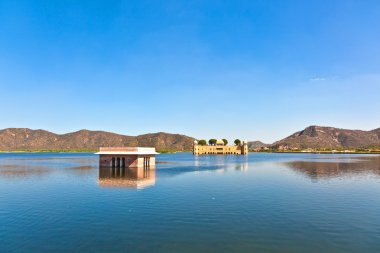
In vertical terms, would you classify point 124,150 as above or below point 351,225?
above

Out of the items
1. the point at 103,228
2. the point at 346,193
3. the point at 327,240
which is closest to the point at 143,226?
the point at 103,228

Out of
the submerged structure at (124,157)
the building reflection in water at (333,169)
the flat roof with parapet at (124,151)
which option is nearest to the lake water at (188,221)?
the building reflection in water at (333,169)

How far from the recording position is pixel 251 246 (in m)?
24.7

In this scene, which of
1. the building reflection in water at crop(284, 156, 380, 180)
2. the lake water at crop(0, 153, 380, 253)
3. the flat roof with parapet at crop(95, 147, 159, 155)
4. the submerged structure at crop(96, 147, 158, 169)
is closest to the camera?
the lake water at crop(0, 153, 380, 253)

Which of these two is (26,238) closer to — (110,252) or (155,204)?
(110,252)

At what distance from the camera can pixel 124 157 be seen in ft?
332

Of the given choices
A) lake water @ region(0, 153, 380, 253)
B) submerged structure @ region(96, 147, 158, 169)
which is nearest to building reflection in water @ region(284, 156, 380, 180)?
lake water @ region(0, 153, 380, 253)

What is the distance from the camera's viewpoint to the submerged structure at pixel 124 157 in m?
99.7

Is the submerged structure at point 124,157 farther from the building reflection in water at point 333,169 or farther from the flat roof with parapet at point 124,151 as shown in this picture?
the building reflection in water at point 333,169

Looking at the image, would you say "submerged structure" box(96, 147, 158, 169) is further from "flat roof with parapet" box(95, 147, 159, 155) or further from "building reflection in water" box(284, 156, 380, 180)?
"building reflection in water" box(284, 156, 380, 180)

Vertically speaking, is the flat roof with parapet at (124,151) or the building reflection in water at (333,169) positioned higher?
the flat roof with parapet at (124,151)

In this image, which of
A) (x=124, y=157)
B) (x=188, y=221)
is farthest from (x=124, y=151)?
(x=188, y=221)

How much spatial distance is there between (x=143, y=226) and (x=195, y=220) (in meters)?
5.96

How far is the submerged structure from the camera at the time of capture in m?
99.7
